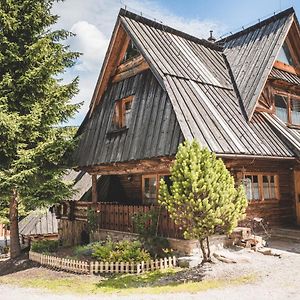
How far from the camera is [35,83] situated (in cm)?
1558

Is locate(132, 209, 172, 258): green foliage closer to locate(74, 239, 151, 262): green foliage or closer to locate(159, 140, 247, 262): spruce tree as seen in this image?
locate(74, 239, 151, 262): green foliage

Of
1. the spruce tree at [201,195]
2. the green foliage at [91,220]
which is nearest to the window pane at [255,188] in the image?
the spruce tree at [201,195]

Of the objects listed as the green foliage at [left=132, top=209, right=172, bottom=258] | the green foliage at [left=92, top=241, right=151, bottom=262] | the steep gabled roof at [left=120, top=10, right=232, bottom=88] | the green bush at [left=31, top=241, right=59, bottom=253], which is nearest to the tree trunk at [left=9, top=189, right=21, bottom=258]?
the green bush at [left=31, top=241, right=59, bottom=253]

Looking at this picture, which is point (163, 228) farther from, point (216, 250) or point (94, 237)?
point (94, 237)

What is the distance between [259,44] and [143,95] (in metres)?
7.88

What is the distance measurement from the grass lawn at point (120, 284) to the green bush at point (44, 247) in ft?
9.46

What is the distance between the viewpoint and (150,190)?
52.6 feet

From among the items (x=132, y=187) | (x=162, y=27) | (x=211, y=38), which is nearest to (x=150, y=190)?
(x=132, y=187)

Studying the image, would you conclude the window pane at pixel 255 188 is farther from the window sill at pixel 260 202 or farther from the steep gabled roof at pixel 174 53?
the steep gabled roof at pixel 174 53

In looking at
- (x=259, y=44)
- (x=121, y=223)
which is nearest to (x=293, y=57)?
(x=259, y=44)

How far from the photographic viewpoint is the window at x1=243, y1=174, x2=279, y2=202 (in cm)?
1506

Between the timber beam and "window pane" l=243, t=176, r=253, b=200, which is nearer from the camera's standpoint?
the timber beam

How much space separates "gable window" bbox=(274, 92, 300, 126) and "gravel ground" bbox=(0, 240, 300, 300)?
738 cm

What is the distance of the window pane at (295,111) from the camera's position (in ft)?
61.3
